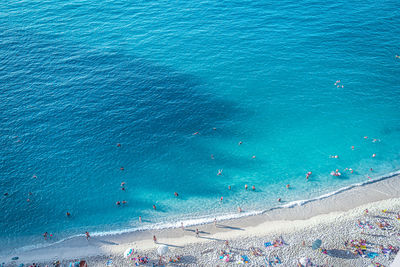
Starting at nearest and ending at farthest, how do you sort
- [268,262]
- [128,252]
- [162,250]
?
[268,262], [162,250], [128,252]

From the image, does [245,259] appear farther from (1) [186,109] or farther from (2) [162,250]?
(1) [186,109]

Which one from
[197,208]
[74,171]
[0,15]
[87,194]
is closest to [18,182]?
[74,171]

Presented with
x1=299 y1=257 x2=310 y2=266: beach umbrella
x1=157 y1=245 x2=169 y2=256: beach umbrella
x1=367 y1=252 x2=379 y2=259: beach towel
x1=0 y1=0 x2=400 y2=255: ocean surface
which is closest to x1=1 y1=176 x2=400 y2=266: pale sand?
x1=367 y1=252 x2=379 y2=259: beach towel

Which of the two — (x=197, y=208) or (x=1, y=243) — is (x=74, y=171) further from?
(x=197, y=208)

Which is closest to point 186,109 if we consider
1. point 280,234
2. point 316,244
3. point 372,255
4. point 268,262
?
point 280,234

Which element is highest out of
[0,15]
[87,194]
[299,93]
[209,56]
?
[0,15]

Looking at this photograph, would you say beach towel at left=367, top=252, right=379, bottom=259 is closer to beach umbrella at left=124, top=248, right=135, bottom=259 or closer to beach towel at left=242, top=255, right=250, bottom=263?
beach towel at left=242, top=255, right=250, bottom=263

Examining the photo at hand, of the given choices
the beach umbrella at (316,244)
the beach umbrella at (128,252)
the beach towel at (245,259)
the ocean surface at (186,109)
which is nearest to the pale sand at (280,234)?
the beach towel at (245,259)
